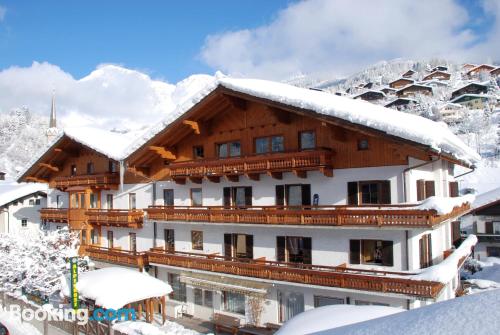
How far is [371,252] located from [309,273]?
9.13 feet

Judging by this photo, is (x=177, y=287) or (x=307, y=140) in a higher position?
(x=307, y=140)

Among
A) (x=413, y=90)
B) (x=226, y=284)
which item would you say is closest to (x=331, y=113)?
(x=226, y=284)

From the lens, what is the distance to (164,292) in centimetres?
2111

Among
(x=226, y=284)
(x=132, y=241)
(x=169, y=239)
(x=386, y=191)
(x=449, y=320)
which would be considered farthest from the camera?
(x=132, y=241)

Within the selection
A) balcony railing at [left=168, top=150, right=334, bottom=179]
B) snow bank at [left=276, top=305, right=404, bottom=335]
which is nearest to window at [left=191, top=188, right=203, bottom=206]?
balcony railing at [left=168, top=150, right=334, bottom=179]

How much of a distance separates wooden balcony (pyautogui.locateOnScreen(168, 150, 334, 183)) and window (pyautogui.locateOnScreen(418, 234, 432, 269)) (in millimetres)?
4839

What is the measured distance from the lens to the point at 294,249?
2066 centimetres

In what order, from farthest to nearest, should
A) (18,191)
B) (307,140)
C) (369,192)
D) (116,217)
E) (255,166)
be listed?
(18,191), (116,217), (255,166), (307,140), (369,192)

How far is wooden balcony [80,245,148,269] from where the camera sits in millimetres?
25500

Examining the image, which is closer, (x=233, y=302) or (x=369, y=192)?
(x=369, y=192)

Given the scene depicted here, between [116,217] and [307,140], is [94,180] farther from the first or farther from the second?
[307,140]

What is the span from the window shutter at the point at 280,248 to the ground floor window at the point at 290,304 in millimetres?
1601

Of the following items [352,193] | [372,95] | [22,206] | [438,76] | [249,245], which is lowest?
[249,245]

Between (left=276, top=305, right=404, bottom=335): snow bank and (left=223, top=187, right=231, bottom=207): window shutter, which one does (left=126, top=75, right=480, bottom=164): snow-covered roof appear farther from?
(left=276, top=305, right=404, bottom=335): snow bank
